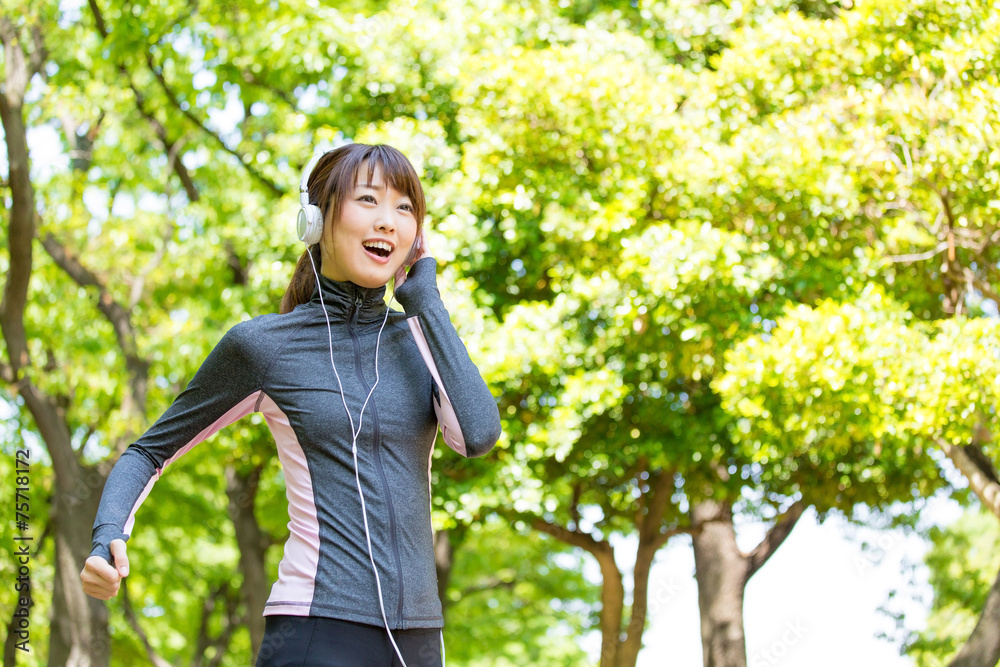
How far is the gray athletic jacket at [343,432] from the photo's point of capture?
6.00ft

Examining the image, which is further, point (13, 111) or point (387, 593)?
point (13, 111)

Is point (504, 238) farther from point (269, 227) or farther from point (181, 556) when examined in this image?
point (181, 556)

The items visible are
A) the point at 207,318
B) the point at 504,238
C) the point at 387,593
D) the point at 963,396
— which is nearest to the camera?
the point at 387,593

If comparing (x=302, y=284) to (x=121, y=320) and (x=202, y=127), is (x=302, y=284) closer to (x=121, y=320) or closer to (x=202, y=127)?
(x=202, y=127)

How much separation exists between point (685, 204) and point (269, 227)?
3812mm

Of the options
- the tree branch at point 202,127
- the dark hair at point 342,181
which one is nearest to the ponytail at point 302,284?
the dark hair at point 342,181

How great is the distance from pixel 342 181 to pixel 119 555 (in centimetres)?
92

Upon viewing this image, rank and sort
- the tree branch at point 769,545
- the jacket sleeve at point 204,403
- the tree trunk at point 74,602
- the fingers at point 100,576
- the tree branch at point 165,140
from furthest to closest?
the tree branch at point 165,140, the tree branch at point 769,545, the tree trunk at point 74,602, the jacket sleeve at point 204,403, the fingers at point 100,576

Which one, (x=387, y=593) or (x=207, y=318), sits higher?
(x=207, y=318)

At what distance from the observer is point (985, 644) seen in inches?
305

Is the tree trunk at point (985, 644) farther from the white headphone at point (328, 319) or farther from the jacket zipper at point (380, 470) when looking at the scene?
the jacket zipper at point (380, 470)

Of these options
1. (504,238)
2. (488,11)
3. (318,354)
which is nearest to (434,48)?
(488,11)

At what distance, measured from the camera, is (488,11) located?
8.56m

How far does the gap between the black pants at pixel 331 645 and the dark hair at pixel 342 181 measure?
2.47ft
